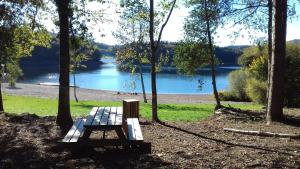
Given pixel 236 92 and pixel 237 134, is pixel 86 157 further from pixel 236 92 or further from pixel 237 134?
pixel 236 92

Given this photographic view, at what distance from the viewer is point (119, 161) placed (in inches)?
339

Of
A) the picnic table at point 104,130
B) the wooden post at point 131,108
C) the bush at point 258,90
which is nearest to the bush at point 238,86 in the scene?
the bush at point 258,90

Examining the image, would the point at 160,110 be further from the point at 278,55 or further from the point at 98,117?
the point at 98,117

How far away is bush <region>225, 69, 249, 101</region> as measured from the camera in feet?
177

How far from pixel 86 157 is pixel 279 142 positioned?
4525mm

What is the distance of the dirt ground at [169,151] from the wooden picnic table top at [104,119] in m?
0.68

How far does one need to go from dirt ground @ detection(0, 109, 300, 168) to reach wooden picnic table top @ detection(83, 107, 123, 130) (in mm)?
678

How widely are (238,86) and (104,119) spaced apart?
153 feet

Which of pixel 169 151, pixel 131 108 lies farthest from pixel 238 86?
pixel 169 151

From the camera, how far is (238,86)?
178 ft

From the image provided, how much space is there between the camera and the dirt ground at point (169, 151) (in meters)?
8.37

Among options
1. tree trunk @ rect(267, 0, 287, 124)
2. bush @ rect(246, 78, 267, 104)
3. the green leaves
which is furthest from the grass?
bush @ rect(246, 78, 267, 104)

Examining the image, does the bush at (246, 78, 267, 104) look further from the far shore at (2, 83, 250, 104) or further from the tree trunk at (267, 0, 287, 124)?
the tree trunk at (267, 0, 287, 124)

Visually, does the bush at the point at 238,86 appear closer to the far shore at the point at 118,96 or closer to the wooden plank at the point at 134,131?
the far shore at the point at 118,96
